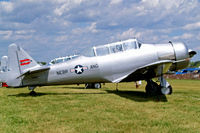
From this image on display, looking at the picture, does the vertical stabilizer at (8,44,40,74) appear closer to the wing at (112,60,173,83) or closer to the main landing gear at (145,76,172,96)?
the wing at (112,60,173,83)

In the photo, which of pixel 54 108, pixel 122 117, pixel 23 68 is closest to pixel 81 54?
pixel 23 68

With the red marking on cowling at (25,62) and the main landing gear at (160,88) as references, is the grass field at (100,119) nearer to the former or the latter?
the main landing gear at (160,88)

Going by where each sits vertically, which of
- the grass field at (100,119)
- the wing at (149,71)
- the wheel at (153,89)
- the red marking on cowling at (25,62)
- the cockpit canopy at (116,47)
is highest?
the cockpit canopy at (116,47)

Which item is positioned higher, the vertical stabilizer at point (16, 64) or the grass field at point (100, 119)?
the vertical stabilizer at point (16, 64)

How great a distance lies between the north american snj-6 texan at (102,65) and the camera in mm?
9789

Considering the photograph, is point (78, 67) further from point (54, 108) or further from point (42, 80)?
point (54, 108)

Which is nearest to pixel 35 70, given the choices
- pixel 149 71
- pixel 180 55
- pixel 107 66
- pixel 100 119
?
pixel 107 66

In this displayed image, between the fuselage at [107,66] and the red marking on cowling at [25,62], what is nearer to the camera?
the fuselage at [107,66]

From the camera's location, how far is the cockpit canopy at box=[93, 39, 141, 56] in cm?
995

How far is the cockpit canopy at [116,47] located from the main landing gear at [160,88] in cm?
195

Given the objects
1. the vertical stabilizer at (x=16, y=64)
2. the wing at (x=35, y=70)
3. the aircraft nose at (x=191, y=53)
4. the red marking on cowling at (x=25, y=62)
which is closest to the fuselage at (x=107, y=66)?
the wing at (x=35, y=70)

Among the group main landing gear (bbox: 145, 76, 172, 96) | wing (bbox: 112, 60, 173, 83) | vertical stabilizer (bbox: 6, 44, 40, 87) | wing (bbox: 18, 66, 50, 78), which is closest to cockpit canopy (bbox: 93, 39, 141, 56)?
wing (bbox: 112, 60, 173, 83)

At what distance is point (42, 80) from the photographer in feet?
32.4

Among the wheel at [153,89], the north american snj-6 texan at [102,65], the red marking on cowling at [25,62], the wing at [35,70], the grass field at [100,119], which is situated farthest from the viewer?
the wheel at [153,89]
